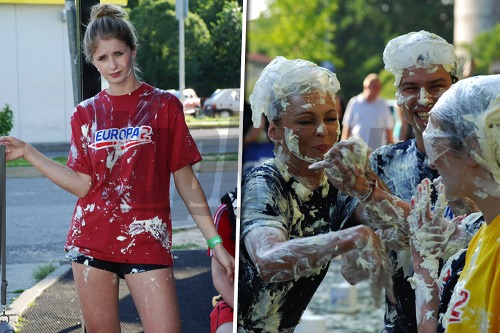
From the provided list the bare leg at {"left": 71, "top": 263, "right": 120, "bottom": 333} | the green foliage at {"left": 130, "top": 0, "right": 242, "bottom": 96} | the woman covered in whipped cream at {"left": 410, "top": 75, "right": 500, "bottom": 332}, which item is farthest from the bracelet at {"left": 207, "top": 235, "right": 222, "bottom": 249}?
the woman covered in whipped cream at {"left": 410, "top": 75, "right": 500, "bottom": 332}

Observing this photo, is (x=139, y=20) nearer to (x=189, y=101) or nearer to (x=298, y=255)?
(x=189, y=101)

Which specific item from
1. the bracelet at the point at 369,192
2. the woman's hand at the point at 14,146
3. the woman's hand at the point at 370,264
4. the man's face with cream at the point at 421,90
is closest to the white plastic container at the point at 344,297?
the woman's hand at the point at 370,264

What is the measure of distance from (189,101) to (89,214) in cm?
45

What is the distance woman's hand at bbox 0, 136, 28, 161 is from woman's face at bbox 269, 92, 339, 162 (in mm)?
762

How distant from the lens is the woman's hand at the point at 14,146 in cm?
241

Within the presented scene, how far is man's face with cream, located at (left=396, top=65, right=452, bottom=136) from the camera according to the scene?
227 cm

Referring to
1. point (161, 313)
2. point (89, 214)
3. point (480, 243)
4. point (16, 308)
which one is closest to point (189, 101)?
point (89, 214)

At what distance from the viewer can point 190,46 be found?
2.46m

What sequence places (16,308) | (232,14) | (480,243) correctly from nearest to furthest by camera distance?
(480,243) < (232,14) < (16,308)

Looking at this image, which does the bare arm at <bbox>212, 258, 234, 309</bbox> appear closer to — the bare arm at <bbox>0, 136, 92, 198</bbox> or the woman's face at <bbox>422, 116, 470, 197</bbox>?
the bare arm at <bbox>0, 136, 92, 198</bbox>

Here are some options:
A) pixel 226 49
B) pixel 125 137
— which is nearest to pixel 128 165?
pixel 125 137

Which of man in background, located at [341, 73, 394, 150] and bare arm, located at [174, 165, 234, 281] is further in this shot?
bare arm, located at [174, 165, 234, 281]

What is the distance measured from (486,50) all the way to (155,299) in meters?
1.20

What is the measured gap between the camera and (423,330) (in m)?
1.98
